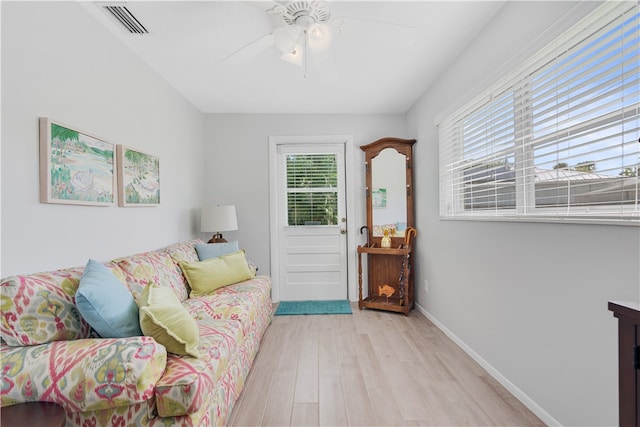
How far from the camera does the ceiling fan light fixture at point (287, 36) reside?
5.76 feet

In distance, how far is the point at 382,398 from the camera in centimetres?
193

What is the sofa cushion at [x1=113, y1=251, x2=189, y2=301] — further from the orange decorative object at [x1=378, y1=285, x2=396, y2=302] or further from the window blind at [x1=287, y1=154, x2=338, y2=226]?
the orange decorative object at [x1=378, y1=285, x2=396, y2=302]

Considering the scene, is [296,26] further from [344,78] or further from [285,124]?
[285,124]

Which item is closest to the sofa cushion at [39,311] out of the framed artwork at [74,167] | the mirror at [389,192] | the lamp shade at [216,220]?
the framed artwork at [74,167]

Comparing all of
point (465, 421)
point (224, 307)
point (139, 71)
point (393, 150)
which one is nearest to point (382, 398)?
point (465, 421)

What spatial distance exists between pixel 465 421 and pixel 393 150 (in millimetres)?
2882

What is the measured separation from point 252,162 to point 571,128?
3279 millimetres

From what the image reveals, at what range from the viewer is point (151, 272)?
2184mm

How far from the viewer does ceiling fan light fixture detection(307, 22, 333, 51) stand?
178 cm

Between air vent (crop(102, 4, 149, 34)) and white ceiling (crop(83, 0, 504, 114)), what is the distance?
0.04 metres

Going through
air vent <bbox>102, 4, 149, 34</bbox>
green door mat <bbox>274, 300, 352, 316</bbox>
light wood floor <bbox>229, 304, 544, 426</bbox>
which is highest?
air vent <bbox>102, 4, 149, 34</bbox>

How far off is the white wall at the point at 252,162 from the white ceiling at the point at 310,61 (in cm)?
25

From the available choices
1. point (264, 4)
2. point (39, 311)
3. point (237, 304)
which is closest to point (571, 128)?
point (264, 4)

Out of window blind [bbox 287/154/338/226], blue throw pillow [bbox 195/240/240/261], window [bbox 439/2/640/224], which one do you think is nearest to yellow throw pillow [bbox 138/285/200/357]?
blue throw pillow [bbox 195/240/240/261]
